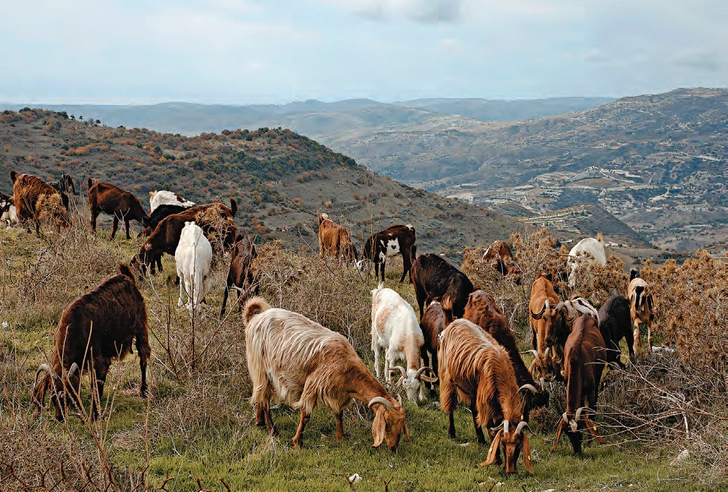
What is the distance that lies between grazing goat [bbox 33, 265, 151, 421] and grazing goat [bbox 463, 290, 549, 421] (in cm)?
509

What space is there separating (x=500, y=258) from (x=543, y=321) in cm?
495

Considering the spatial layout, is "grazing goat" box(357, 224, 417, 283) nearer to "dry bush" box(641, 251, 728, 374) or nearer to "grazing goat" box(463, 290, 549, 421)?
"grazing goat" box(463, 290, 549, 421)

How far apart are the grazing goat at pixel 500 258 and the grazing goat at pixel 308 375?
300 inches

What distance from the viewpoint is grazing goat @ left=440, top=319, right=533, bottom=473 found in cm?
683

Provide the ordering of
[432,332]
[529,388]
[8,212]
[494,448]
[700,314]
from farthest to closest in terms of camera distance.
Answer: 1. [8,212]
2. [432,332]
3. [700,314]
4. [529,388]
5. [494,448]

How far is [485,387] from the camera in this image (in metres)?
7.31

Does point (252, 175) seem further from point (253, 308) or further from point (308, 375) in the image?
point (308, 375)

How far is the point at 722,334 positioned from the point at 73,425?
8.66 metres

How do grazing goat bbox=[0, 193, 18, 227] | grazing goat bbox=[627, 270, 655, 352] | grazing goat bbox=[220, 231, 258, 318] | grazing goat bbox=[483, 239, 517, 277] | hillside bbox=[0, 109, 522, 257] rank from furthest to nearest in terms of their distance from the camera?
hillside bbox=[0, 109, 522, 257]
grazing goat bbox=[0, 193, 18, 227]
grazing goat bbox=[483, 239, 517, 277]
grazing goat bbox=[220, 231, 258, 318]
grazing goat bbox=[627, 270, 655, 352]

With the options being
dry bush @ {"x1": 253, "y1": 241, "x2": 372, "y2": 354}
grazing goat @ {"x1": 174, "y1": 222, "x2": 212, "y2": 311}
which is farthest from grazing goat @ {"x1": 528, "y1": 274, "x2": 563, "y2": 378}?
grazing goat @ {"x1": 174, "y1": 222, "x2": 212, "y2": 311}

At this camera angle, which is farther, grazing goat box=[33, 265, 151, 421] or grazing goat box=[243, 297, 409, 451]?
grazing goat box=[33, 265, 151, 421]

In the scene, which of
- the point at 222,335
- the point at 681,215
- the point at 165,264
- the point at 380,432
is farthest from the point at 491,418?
the point at 681,215

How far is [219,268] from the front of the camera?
13.3 m

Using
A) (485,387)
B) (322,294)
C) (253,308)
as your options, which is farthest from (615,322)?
(253,308)
